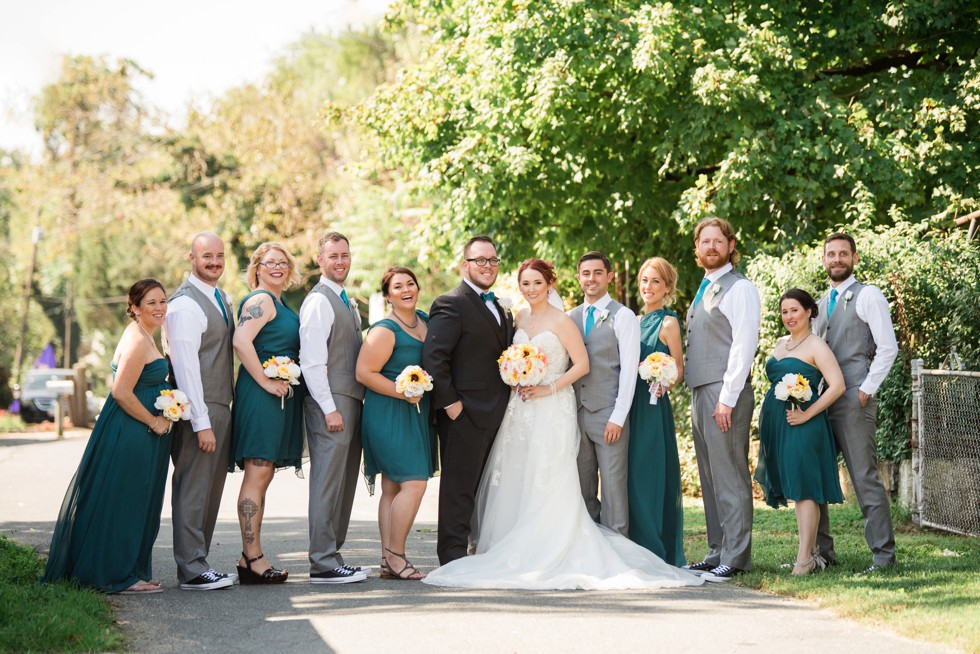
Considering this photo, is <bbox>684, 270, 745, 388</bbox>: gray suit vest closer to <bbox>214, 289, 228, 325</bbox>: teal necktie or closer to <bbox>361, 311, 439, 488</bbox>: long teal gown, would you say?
<bbox>361, 311, 439, 488</bbox>: long teal gown

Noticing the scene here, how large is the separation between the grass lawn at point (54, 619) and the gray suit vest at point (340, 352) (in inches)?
82.2

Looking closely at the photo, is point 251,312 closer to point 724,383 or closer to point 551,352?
point 551,352

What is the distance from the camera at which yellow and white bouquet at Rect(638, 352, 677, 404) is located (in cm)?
799

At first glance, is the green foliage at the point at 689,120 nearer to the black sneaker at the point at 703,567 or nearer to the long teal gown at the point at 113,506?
the black sneaker at the point at 703,567

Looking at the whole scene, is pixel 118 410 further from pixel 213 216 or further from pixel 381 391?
pixel 213 216

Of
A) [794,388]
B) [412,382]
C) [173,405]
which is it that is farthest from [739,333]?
[173,405]

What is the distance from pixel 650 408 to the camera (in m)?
8.31

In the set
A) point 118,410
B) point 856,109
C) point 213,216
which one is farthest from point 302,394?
point 213,216

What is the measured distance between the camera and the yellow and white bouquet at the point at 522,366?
308 inches

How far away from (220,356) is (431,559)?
2691 mm

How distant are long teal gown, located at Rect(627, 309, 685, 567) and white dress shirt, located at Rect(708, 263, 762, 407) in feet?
1.76

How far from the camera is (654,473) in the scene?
8234mm

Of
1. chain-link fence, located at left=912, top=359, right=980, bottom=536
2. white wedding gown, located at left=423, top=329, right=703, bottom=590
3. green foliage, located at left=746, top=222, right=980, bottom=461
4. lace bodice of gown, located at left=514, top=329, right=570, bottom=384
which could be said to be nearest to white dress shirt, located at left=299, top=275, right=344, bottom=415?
white wedding gown, located at left=423, top=329, right=703, bottom=590

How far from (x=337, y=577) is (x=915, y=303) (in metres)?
7.25
